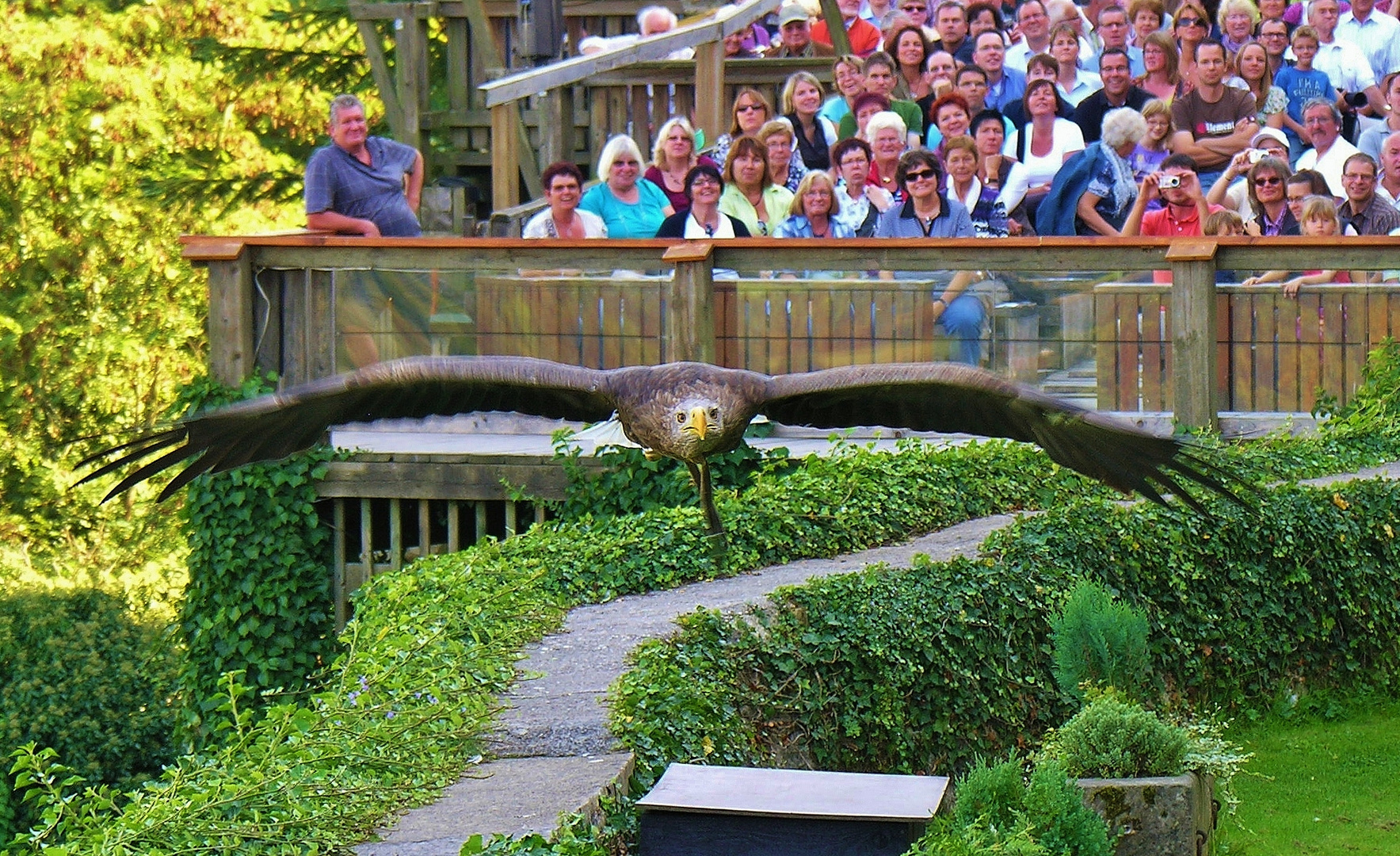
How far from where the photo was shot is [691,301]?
11.2m

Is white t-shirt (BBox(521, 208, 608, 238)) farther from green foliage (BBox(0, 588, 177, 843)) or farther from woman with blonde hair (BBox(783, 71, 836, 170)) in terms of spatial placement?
green foliage (BBox(0, 588, 177, 843))

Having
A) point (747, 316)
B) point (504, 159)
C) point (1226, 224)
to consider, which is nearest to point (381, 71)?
point (504, 159)

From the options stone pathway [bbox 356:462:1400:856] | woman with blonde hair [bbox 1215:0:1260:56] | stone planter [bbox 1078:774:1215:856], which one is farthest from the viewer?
woman with blonde hair [bbox 1215:0:1260:56]

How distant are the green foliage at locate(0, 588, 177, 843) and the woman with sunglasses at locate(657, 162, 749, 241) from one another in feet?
29.6

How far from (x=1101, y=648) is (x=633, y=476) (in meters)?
4.25

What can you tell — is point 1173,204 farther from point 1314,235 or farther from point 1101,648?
point 1101,648

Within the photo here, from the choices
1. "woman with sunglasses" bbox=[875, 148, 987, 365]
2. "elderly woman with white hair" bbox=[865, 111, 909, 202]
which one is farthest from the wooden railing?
"elderly woman with white hair" bbox=[865, 111, 909, 202]

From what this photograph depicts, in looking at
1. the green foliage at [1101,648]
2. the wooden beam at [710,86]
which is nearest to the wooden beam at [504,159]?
the wooden beam at [710,86]

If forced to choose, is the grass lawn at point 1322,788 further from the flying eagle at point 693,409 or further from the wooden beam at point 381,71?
the wooden beam at point 381,71

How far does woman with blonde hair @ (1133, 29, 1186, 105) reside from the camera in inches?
489

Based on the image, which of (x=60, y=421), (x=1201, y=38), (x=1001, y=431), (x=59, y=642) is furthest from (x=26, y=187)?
(x=1001, y=431)

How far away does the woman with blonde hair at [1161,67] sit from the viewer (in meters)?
12.4

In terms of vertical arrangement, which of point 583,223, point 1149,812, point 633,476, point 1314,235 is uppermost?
point 583,223

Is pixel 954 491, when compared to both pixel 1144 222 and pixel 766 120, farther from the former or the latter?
pixel 766 120
